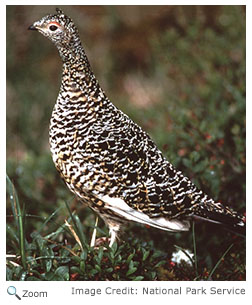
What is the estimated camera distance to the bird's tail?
278 centimetres

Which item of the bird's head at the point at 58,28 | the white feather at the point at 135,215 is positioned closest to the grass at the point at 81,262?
the white feather at the point at 135,215

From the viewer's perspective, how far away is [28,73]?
7.26 meters

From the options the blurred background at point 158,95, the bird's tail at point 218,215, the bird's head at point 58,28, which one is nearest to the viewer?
the bird's head at point 58,28

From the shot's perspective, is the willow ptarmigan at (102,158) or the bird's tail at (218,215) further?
the bird's tail at (218,215)

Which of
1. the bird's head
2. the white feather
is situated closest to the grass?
the white feather

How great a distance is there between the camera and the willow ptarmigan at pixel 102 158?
8.58 ft

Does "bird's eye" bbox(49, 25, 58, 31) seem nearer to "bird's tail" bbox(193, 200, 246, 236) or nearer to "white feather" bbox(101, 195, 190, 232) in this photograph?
"white feather" bbox(101, 195, 190, 232)

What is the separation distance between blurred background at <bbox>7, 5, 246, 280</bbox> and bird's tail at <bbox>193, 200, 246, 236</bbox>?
395 millimetres


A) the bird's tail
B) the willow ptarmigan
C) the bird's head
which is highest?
the bird's head

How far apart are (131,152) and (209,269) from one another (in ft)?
3.76

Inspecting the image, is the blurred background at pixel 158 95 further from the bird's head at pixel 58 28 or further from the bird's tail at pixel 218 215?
the bird's head at pixel 58 28

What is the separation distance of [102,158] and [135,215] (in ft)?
1.42

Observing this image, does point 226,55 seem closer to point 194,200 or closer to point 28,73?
point 194,200
